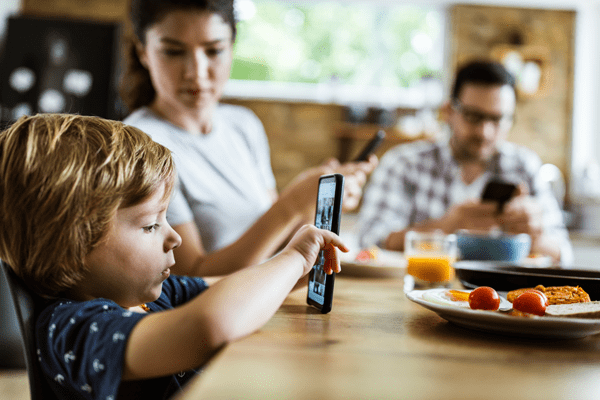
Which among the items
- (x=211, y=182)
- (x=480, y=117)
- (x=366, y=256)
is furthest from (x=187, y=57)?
(x=480, y=117)

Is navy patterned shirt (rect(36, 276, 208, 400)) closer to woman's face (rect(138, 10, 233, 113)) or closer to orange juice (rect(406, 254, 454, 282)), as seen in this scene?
orange juice (rect(406, 254, 454, 282))

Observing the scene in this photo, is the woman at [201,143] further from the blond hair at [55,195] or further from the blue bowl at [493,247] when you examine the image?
the blond hair at [55,195]

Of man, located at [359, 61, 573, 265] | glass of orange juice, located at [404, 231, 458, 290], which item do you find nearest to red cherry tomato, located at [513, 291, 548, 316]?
glass of orange juice, located at [404, 231, 458, 290]

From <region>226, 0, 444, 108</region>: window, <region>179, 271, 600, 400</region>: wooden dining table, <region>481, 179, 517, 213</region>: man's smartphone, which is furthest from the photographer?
<region>226, 0, 444, 108</region>: window

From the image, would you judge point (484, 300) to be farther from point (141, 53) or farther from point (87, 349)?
point (141, 53)

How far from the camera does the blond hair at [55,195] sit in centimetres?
62

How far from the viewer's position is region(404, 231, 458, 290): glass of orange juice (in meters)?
1.11

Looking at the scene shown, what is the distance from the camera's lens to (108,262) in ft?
2.20

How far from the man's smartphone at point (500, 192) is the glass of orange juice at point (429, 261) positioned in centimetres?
52

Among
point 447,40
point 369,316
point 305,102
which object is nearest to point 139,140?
point 369,316

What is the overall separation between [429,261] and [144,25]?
0.92m

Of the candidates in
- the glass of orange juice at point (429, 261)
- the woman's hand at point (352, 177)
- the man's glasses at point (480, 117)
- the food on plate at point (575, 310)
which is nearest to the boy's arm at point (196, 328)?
the food on plate at point (575, 310)

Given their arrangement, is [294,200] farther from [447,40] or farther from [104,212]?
[447,40]

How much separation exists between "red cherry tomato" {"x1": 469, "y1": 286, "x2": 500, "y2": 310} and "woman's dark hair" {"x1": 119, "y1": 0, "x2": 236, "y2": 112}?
0.95 meters
